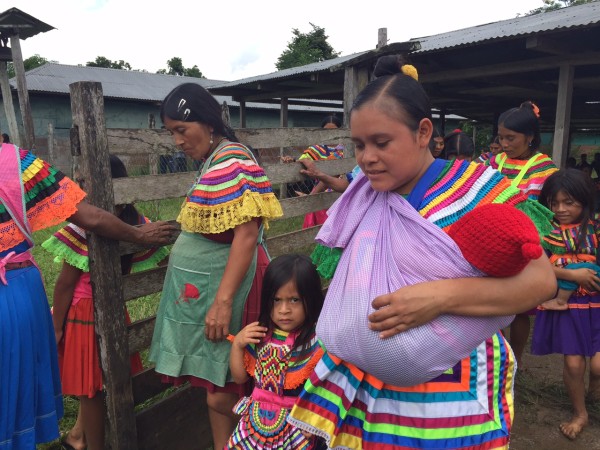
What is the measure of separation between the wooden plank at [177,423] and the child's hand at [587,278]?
231cm

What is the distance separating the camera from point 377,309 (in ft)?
3.84

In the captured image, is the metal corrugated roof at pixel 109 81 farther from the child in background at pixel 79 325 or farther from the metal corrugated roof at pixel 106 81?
the child in background at pixel 79 325

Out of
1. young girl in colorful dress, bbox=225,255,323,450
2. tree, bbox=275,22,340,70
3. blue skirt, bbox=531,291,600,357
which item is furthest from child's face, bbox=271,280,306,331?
tree, bbox=275,22,340,70

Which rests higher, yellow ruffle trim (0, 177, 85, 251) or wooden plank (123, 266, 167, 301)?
yellow ruffle trim (0, 177, 85, 251)

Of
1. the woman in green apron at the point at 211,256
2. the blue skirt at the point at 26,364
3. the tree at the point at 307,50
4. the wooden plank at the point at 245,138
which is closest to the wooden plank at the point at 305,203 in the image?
the wooden plank at the point at 245,138

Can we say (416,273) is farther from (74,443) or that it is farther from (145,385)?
(74,443)

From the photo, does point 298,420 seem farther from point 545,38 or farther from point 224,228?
point 545,38

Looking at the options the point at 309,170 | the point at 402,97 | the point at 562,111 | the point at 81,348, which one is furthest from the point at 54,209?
the point at 562,111

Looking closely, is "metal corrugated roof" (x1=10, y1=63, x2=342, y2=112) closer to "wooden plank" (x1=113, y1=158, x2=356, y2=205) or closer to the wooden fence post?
"wooden plank" (x1=113, y1=158, x2=356, y2=205)

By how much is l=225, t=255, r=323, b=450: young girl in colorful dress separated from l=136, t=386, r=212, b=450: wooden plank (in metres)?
0.83

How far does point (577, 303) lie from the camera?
2.95 m

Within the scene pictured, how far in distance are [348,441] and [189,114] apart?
140cm

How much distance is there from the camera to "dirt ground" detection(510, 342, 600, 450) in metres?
2.97

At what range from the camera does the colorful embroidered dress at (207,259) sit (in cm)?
199
